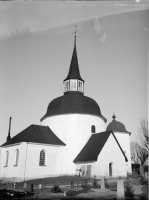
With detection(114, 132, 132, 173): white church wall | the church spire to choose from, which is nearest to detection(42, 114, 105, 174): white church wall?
the church spire

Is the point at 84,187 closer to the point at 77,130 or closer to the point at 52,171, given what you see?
the point at 52,171

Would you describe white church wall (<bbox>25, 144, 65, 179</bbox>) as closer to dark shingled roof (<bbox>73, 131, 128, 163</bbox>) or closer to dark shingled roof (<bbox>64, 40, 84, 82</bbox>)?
dark shingled roof (<bbox>73, 131, 128, 163</bbox>)

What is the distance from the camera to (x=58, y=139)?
2561 cm

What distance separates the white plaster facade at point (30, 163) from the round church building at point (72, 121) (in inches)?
37.7

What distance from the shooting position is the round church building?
2511 cm

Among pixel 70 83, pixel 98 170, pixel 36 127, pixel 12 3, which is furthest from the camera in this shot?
pixel 70 83

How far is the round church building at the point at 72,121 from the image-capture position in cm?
2511

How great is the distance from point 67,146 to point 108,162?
5.07 metres

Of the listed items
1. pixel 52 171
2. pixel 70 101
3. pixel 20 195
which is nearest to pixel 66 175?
pixel 52 171

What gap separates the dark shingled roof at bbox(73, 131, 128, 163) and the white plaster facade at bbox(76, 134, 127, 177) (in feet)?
1.05

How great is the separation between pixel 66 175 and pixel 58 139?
156 inches

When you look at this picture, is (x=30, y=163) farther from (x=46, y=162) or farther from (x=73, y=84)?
(x=73, y=84)

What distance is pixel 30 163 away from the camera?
21.9m

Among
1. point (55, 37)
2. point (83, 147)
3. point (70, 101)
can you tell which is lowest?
point (83, 147)
